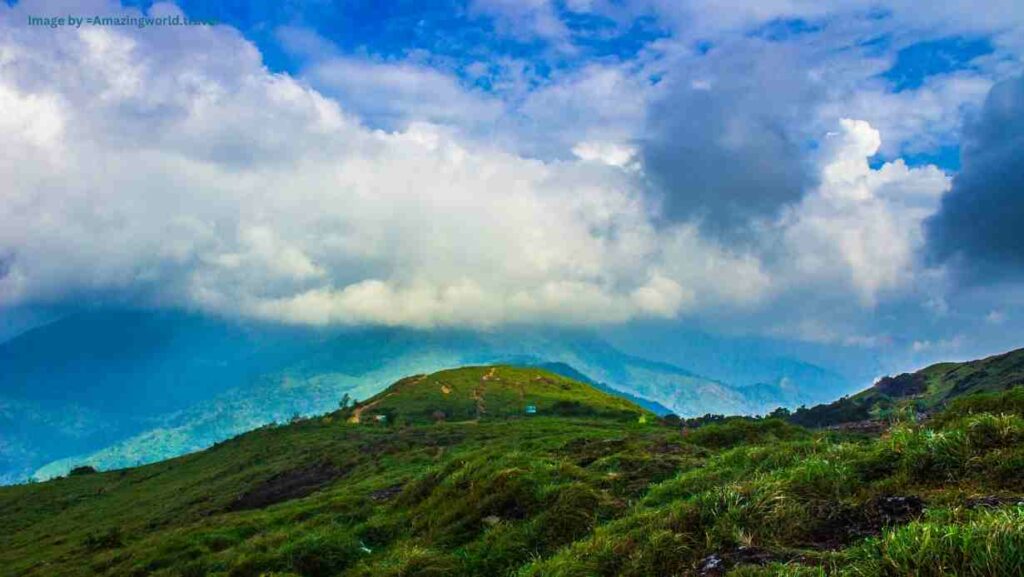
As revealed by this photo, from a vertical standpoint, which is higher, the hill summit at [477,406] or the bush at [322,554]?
the hill summit at [477,406]

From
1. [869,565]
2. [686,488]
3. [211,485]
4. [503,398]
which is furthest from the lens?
[503,398]

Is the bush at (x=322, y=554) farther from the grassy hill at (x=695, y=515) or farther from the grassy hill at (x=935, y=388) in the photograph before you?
the grassy hill at (x=935, y=388)

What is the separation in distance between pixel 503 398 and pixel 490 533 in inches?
6674

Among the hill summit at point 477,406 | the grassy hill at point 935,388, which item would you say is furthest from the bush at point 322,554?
the hill summit at point 477,406

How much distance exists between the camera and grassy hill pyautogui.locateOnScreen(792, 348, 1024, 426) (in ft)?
431

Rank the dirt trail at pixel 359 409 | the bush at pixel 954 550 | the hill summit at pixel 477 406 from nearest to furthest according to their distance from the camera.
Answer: the bush at pixel 954 550 → the hill summit at pixel 477 406 → the dirt trail at pixel 359 409

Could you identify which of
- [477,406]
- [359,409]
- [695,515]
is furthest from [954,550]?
[359,409]

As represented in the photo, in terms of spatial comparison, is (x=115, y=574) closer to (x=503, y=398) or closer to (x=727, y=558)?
(x=727, y=558)

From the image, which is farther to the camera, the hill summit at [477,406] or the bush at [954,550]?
the hill summit at [477,406]

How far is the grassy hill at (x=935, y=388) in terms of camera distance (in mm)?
131375

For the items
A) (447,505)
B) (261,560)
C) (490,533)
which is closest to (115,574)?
(261,560)

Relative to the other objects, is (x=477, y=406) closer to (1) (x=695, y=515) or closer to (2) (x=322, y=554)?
(2) (x=322, y=554)

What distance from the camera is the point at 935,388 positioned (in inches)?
6649

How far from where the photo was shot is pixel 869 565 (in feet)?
31.8
